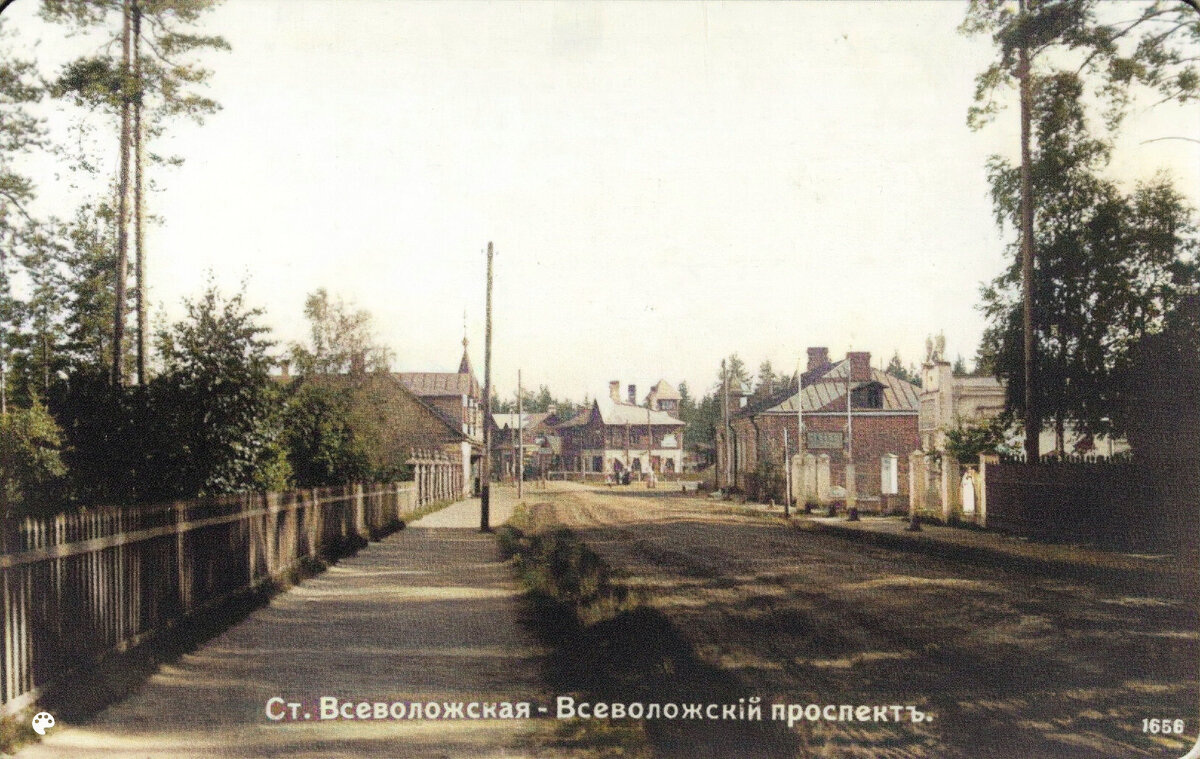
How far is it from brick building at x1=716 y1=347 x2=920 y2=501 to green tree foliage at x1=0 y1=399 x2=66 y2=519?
5819 mm

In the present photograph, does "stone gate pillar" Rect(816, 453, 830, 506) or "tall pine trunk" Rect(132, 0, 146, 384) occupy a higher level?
"tall pine trunk" Rect(132, 0, 146, 384)

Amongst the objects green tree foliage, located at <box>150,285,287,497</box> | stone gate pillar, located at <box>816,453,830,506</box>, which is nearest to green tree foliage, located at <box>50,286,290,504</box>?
green tree foliage, located at <box>150,285,287,497</box>

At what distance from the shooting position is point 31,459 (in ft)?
27.2

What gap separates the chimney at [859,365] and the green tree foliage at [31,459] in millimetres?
6012

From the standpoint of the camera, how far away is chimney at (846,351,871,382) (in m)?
7.20

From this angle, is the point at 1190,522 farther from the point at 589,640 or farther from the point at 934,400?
the point at 589,640

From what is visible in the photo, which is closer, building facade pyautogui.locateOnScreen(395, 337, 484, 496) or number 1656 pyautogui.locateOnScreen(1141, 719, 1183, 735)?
number 1656 pyautogui.locateOnScreen(1141, 719, 1183, 735)

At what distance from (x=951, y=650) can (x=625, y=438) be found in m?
10.1

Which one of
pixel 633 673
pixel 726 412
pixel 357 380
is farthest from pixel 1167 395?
pixel 357 380

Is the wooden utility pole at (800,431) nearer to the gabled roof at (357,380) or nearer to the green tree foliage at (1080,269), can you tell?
the green tree foliage at (1080,269)

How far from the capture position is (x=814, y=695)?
5375 millimetres

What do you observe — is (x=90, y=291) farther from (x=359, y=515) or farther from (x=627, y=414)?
(x=359, y=515)

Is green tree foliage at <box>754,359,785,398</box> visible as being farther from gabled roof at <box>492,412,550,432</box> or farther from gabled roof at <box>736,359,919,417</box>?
gabled roof at <box>492,412,550,432</box>

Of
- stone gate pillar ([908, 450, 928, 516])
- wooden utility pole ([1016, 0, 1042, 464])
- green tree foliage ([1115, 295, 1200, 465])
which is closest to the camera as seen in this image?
wooden utility pole ([1016, 0, 1042, 464])
